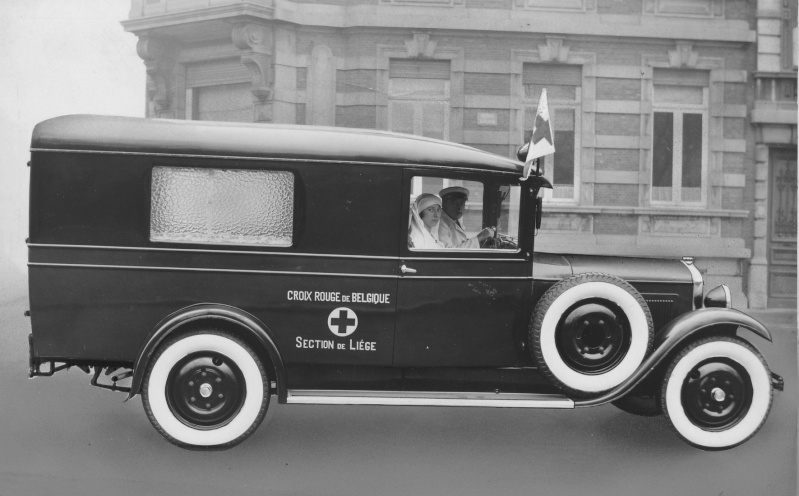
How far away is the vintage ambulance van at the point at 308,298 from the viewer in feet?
12.3

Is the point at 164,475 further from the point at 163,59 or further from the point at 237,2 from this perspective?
the point at 237,2

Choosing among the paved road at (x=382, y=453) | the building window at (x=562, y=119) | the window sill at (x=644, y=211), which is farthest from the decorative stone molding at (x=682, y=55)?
the paved road at (x=382, y=453)

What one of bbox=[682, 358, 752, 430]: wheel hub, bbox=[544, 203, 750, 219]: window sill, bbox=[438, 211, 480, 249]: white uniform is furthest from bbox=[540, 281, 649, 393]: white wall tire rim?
bbox=[544, 203, 750, 219]: window sill

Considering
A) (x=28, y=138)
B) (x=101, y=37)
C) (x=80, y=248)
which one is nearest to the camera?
(x=80, y=248)

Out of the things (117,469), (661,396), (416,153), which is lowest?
(117,469)

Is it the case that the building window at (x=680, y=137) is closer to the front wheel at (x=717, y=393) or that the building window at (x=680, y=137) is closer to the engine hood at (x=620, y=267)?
the engine hood at (x=620, y=267)

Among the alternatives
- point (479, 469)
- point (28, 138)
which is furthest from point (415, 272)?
point (28, 138)

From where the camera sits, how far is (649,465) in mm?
3756

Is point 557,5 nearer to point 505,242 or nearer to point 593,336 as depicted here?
point 505,242

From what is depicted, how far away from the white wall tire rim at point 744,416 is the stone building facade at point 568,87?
0.87 metres

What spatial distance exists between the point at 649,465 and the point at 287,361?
213 centimetres

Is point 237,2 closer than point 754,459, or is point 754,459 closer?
point 754,459

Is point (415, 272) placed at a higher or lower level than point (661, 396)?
higher

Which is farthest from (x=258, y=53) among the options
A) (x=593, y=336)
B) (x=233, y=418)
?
(x=593, y=336)
